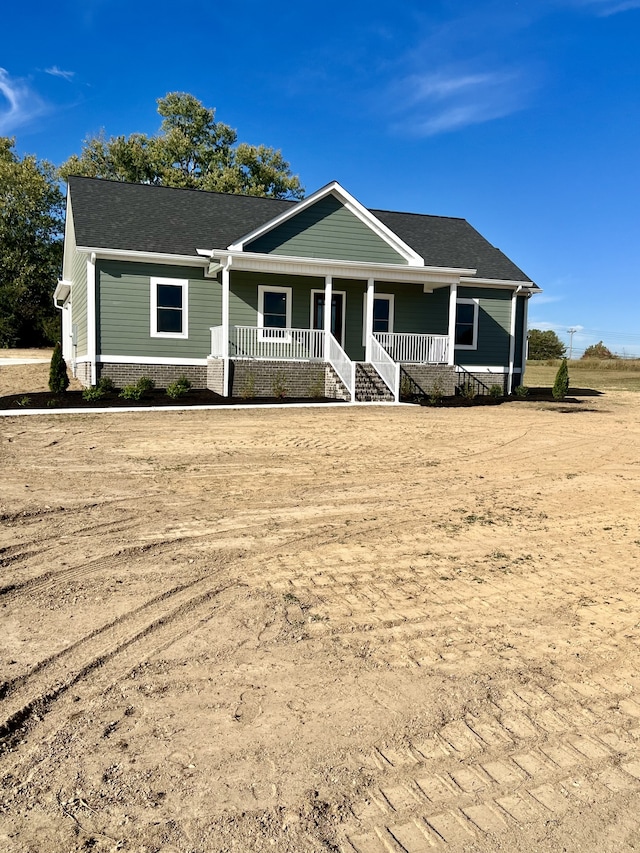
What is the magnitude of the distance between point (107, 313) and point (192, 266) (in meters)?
2.90

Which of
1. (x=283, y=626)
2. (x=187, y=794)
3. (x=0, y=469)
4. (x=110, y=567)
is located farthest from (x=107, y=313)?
(x=187, y=794)

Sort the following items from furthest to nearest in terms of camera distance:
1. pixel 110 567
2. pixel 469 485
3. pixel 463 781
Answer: pixel 469 485
pixel 110 567
pixel 463 781

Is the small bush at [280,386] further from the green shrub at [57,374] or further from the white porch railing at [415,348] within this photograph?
the green shrub at [57,374]

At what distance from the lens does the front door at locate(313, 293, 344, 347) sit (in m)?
21.2

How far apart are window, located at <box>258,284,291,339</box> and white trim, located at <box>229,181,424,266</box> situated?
187 centimetres

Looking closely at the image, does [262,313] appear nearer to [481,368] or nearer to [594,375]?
[481,368]

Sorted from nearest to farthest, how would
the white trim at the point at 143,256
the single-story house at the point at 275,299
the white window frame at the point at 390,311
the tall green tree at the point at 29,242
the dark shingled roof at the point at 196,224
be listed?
1. the white trim at the point at 143,256
2. the single-story house at the point at 275,299
3. the dark shingled roof at the point at 196,224
4. the white window frame at the point at 390,311
5. the tall green tree at the point at 29,242

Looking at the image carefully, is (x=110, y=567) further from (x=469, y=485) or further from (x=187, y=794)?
(x=469, y=485)

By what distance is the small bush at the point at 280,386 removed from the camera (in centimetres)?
A: 1845

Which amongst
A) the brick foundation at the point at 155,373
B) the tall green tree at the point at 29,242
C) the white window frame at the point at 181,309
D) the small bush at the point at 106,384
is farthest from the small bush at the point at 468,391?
the tall green tree at the point at 29,242

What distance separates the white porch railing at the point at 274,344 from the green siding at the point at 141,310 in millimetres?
1178

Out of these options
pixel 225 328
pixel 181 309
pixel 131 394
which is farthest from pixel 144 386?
pixel 181 309

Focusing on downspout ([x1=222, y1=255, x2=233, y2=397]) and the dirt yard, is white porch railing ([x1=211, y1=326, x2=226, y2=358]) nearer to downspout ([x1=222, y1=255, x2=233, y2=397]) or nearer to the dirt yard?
downspout ([x1=222, y1=255, x2=233, y2=397])

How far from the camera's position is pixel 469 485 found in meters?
8.18
